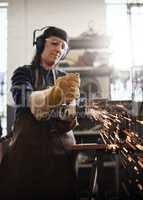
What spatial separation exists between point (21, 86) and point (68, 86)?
0.44ft

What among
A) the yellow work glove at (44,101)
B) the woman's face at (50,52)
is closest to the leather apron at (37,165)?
the yellow work glove at (44,101)

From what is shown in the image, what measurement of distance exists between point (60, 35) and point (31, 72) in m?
0.14

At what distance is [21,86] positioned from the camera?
2.74ft

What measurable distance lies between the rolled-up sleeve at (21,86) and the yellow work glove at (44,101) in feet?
0.07

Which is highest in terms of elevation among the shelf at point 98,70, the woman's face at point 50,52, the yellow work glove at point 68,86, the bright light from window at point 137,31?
the bright light from window at point 137,31

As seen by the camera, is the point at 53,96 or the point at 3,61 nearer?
the point at 53,96

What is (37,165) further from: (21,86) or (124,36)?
(124,36)

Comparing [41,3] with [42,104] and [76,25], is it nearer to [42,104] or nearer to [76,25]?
[76,25]

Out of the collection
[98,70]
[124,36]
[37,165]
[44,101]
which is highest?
[124,36]

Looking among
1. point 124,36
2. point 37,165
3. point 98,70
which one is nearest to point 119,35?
point 124,36

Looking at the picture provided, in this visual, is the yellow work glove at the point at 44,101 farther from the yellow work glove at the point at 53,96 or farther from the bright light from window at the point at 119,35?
the bright light from window at the point at 119,35

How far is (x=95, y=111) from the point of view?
0.89m

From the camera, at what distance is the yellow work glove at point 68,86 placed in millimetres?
798

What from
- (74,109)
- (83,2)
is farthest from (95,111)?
(83,2)
